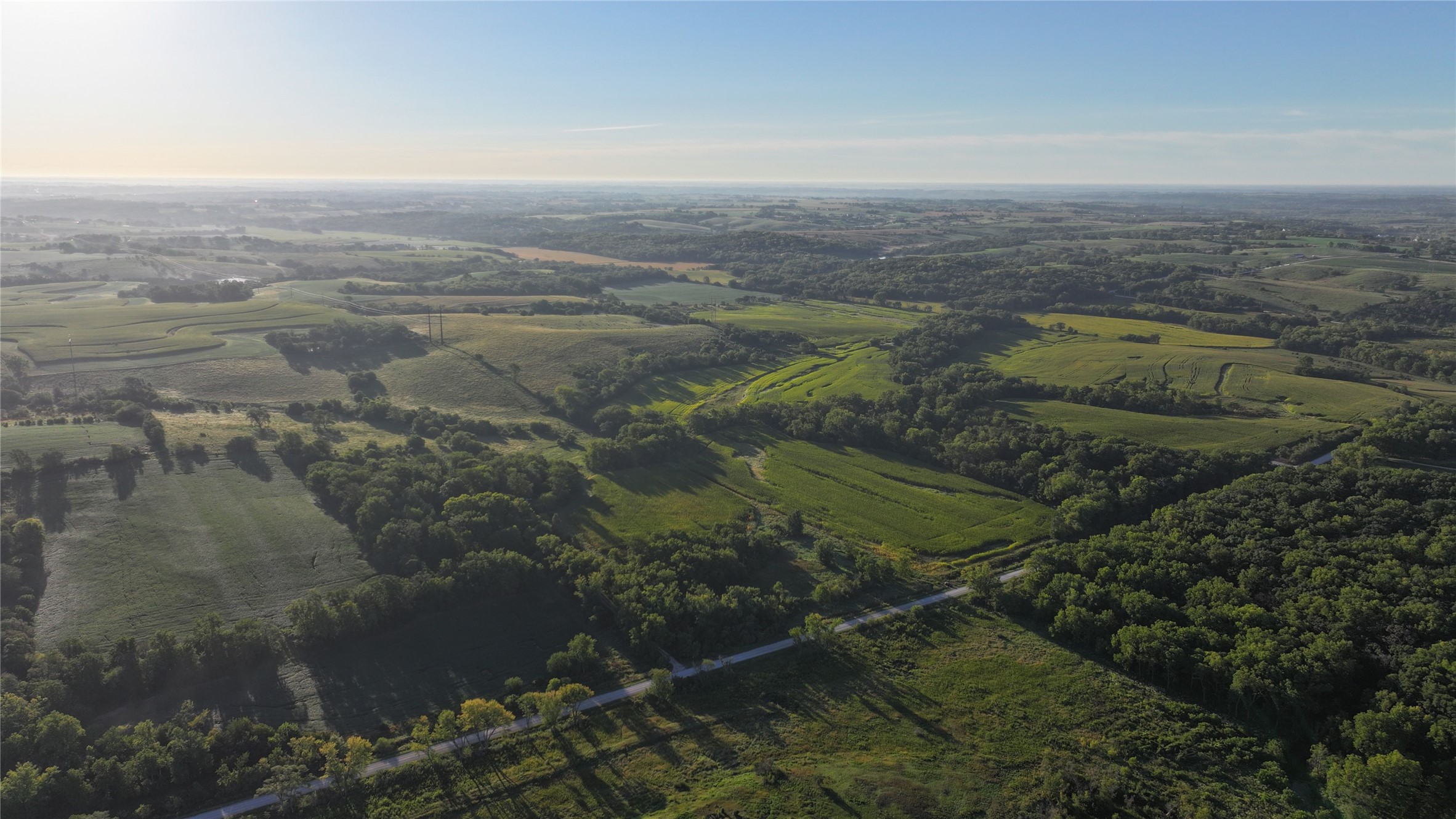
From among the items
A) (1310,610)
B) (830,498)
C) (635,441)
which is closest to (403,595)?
(635,441)

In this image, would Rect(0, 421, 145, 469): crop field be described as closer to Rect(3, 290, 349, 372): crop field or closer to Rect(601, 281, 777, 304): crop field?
Rect(3, 290, 349, 372): crop field

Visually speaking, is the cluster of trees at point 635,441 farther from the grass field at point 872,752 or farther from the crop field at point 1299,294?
the crop field at point 1299,294

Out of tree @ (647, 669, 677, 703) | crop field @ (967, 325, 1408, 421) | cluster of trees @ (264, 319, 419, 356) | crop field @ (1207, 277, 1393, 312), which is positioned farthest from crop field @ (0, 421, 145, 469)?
crop field @ (1207, 277, 1393, 312)

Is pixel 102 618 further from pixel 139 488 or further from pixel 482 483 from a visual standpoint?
pixel 482 483

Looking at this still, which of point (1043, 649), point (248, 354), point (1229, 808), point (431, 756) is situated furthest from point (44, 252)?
point (1229, 808)

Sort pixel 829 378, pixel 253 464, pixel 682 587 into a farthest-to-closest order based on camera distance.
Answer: pixel 829 378 → pixel 253 464 → pixel 682 587

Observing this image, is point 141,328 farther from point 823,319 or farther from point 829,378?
point 823,319
